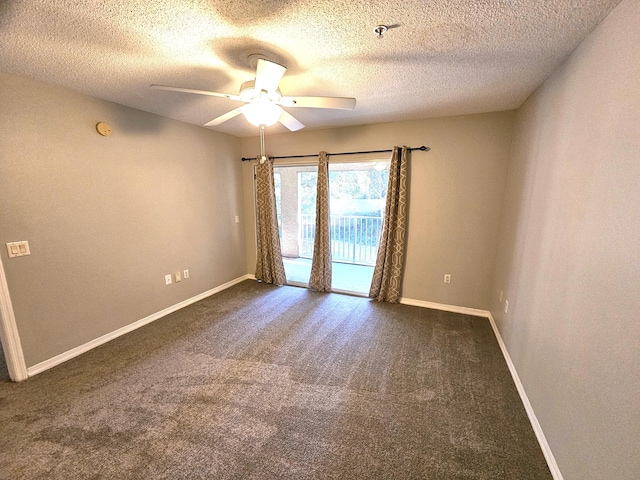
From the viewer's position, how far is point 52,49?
62.2 inches

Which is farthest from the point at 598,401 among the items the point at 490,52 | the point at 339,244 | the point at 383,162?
the point at 339,244

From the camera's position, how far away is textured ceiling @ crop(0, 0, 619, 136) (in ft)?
4.03

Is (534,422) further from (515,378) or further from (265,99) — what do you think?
(265,99)

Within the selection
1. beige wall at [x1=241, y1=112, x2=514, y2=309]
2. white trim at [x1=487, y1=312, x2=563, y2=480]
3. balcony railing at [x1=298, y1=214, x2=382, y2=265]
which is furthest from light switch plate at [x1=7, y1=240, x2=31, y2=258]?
balcony railing at [x1=298, y1=214, x2=382, y2=265]

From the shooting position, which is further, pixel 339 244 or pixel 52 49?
pixel 339 244

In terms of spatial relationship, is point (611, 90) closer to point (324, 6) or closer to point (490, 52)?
point (490, 52)

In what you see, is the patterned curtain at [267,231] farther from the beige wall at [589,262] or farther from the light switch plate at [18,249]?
the beige wall at [589,262]

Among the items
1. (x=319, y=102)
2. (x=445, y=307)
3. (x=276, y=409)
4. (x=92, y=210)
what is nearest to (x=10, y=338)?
(x=92, y=210)

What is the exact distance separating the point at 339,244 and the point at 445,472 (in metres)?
4.61

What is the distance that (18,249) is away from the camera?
6.59 ft

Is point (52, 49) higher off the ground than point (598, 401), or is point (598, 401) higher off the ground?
point (52, 49)

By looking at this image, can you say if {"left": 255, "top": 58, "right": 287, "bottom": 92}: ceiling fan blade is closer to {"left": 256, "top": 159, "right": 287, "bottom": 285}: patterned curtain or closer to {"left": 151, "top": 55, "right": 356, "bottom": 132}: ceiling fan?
{"left": 151, "top": 55, "right": 356, "bottom": 132}: ceiling fan

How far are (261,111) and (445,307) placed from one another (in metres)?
3.05

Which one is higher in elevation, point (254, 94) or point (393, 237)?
point (254, 94)
